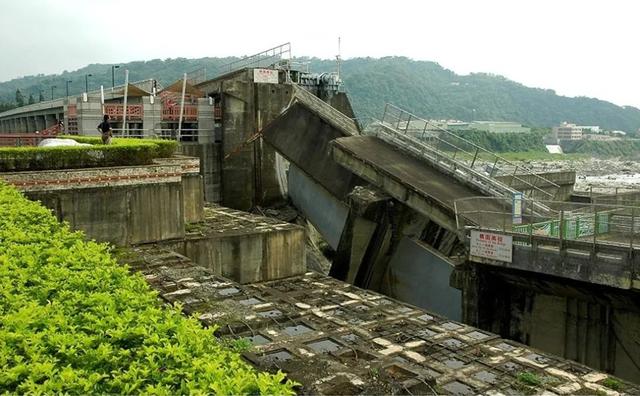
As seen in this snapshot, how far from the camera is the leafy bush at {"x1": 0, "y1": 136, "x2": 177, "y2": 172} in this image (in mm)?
12367

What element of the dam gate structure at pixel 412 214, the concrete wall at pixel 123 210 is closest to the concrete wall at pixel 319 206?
the dam gate structure at pixel 412 214

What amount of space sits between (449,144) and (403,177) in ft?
9.07

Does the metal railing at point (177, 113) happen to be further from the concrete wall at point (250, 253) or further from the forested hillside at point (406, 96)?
the forested hillside at point (406, 96)

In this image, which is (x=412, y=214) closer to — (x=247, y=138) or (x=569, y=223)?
(x=569, y=223)

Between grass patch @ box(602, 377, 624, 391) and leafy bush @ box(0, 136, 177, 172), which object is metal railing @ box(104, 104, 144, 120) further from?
grass patch @ box(602, 377, 624, 391)

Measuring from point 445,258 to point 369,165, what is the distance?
3.77 m

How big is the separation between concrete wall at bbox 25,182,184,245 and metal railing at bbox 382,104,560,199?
8924mm

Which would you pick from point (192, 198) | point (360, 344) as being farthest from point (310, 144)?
point (360, 344)

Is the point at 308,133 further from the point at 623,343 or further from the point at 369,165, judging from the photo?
the point at 623,343

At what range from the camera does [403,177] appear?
17.0 m

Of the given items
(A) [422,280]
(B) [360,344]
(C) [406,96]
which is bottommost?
(A) [422,280]

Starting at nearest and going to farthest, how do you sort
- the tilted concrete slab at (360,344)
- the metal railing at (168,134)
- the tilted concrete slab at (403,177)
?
1. the tilted concrete slab at (360,344)
2. the tilted concrete slab at (403,177)
3. the metal railing at (168,134)

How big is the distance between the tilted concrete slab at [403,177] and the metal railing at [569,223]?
0.74m

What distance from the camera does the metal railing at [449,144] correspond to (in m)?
18.2
